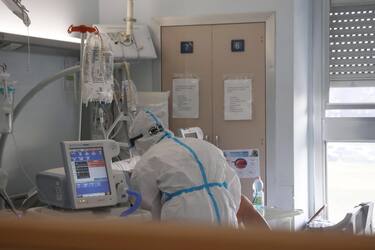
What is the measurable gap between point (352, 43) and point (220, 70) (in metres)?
1.23

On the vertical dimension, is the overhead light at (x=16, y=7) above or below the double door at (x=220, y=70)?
above

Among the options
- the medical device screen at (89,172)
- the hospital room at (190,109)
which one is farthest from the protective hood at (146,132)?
the medical device screen at (89,172)

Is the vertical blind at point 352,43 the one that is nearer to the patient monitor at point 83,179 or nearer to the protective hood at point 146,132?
the protective hood at point 146,132

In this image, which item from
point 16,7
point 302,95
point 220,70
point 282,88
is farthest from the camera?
→ point 302,95

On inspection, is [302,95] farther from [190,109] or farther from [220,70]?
[190,109]

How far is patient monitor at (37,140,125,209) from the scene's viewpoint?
1997 millimetres

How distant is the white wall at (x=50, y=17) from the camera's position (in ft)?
9.48

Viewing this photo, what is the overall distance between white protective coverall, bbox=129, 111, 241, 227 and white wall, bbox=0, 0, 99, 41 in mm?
1287

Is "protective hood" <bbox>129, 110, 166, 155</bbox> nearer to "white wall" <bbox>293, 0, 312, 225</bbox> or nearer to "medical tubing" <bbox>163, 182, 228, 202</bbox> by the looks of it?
"medical tubing" <bbox>163, 182, 228, 202</bbox>

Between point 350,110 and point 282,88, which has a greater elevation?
point 282,88

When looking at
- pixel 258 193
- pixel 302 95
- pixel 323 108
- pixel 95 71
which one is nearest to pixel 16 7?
pixel 95 71

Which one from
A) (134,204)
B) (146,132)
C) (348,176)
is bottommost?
(348,176)

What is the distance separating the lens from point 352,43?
4199 mm

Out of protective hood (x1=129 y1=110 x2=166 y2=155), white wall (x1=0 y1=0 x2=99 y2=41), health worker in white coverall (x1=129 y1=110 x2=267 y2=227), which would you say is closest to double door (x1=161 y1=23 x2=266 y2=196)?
white wall (x1=0 y1=0 x2=99 y2=41)
